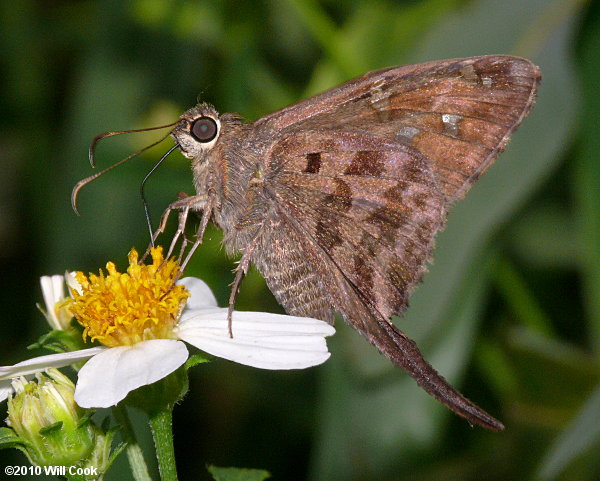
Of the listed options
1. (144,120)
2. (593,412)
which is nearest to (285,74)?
(144,120)

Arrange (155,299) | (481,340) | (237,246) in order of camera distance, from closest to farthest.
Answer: (155,299), (237,246), (481,340)

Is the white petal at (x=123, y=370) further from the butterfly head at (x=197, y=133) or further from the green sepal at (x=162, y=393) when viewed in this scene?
the butterfly head at (x=197, y=133)

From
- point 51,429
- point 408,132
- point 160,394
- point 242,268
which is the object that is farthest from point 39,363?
point 408,132

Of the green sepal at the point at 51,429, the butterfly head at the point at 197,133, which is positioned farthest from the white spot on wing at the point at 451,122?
the green sepal at the point at 51,429

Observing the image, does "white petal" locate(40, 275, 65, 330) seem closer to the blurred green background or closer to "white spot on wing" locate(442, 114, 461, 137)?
the blurred green background

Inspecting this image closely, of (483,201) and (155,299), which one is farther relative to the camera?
(483,201)

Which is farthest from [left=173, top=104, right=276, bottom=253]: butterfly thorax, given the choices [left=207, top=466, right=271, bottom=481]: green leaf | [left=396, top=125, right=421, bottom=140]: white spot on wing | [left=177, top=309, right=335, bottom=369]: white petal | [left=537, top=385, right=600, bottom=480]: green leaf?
[left=537, top=385, right=600, bottom=480]: green leaf

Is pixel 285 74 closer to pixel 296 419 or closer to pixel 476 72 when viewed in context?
pixel 296 419
